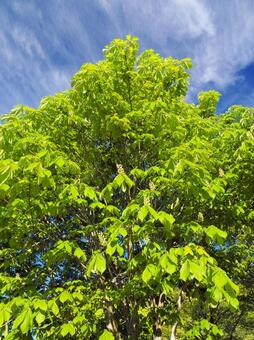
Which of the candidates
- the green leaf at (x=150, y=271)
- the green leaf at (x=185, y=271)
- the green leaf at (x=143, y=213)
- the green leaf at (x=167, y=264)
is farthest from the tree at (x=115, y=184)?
the green leaf at (x=185, y=271)

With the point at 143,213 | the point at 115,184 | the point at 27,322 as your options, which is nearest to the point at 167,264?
the point at 143,213

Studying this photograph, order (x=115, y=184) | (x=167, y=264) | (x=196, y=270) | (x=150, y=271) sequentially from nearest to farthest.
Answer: (x=196, y=270), (x=167, y=264), (x=150, y=271), (x=115, y=184)

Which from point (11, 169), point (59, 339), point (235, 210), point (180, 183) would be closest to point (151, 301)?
point (59, 339)

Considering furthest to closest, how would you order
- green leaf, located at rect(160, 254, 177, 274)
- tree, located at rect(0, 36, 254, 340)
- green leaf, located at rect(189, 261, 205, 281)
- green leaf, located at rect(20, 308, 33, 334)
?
tree, located at rect(0, 36, 254, 340), green leaf, located at rect(20, 308, 33, 334), green leaf, located at rect(160, 254, 177, 274), green leaf, located at rect(189, 261, 205, 281)

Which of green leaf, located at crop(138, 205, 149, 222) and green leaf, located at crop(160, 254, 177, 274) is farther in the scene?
green leaf, located at crop(138, 205, 149, 222)

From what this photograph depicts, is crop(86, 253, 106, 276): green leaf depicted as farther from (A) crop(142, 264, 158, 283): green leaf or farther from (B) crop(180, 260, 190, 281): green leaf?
(B) crop(180, 260, 190, 281): green leaf

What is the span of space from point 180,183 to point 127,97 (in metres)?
2.58

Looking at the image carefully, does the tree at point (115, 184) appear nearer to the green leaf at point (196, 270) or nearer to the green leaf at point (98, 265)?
the green leaf at point (98, 265)

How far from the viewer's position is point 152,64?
260 inches

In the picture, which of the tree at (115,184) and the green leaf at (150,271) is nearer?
the green leaf at (150,271)

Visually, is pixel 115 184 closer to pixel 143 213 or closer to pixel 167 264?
pixel 143 213

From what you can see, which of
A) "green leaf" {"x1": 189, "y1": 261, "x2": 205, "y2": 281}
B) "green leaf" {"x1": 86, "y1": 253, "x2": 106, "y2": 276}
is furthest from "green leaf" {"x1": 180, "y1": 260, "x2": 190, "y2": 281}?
"green leaf" {"x1": 86, "y1": 253, "x2": 106, "y2": 276}

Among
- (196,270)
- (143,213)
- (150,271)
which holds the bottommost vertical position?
(150,271)

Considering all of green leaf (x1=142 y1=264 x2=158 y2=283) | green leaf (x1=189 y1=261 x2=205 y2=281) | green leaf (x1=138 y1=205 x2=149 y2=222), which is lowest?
green leaf (x1=142 y1=264 x2=158 y2=283)
